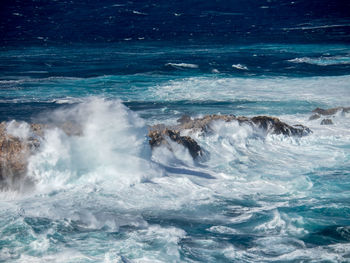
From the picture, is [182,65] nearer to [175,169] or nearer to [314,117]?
[314,117]

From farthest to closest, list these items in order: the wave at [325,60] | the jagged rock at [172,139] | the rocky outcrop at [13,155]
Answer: the wave at [325,60] < the jagged rock at [172,139] < the rocky outcrop at [13,155]

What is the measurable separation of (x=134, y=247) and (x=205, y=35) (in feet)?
A: 105

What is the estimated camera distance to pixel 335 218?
20.8ft

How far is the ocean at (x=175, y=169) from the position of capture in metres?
5.57

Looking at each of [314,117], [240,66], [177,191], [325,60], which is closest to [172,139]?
[177,191]

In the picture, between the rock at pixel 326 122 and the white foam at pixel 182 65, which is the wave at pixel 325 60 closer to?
the white foam at pixel 182 65

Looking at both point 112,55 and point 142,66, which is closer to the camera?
point 142,66

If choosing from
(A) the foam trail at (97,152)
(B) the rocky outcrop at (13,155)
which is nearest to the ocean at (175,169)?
(A) the foam trail at (97,152)

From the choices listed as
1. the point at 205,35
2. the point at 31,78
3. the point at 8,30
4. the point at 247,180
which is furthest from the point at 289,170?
the point at 8,30

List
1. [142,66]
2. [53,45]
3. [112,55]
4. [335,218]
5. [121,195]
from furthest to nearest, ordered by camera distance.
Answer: [53,45], [112,55], [142,66], [121,195], [335,218]

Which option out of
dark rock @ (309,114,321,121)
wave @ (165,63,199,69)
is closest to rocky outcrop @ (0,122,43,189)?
dark rock @ (309,114,321,121)

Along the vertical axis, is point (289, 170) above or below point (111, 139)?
below

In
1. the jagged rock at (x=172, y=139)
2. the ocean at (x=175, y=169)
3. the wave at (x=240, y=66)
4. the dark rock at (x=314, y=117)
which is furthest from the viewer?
the wave at (x=240, y=66)

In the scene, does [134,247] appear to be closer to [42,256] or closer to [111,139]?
[42,256]
